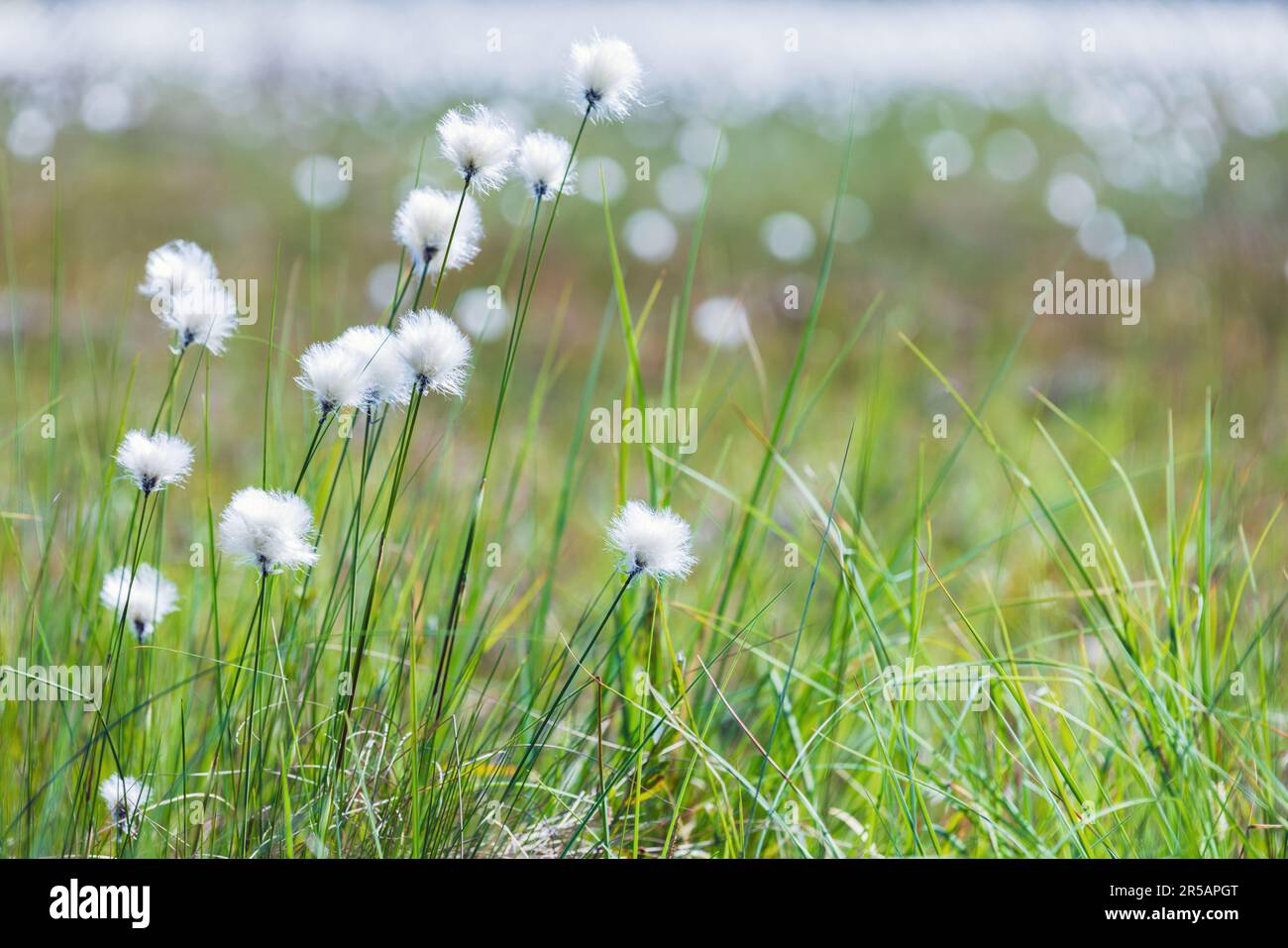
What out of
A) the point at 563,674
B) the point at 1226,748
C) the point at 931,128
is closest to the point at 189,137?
A: the point at 931,128

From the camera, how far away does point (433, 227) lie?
104 cm

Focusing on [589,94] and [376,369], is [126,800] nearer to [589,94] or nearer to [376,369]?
[376,369]

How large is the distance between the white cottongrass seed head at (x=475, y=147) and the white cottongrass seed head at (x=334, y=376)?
0.22 metres

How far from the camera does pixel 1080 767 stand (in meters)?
1.47

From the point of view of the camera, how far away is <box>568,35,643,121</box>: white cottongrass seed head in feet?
3.36


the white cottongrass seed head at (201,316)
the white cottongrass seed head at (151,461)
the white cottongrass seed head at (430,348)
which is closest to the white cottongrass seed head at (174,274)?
the white cottongrass seed head at (201,316)

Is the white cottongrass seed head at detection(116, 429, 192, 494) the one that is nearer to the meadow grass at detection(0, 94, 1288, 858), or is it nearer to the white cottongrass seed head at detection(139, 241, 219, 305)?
the meadow grass at detection(0, 94, 1288, 858)

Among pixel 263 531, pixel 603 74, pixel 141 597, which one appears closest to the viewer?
pixel 263 531

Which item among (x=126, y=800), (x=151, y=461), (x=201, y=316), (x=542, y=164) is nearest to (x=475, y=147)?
(x=542, y=164)

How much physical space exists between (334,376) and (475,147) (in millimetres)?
277

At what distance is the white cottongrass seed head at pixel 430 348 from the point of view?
37.2 inches

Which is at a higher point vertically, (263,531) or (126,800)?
(263,531)

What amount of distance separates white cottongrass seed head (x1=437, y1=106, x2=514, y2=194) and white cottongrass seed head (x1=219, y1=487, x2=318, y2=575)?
38 centimetres
